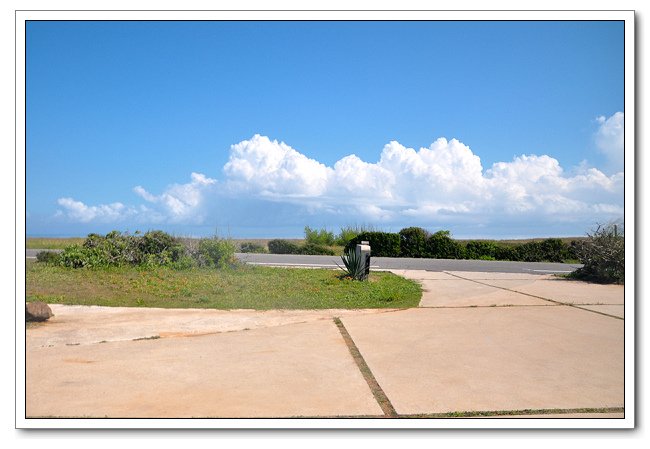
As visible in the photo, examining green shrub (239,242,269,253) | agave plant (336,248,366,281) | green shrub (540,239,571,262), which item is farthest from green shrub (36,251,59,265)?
green shrub (540,239,571,262)

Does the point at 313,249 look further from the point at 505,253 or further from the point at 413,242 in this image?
the point at 505,253

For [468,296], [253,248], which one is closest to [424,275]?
[468,296]

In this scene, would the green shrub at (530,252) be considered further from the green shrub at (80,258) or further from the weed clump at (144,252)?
the green shrub at (80,258)

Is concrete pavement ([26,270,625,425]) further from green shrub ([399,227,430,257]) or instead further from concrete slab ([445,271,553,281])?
green shrub ([399,227,430,257])

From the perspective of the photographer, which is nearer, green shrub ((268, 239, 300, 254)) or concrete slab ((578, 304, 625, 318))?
concrete slab ((578, 304, 625, 318))

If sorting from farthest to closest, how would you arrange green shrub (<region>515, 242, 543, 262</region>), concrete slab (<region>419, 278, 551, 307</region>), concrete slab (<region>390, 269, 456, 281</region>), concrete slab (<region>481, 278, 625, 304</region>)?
green shrub (<region>515, 242, 543, 262</region>)
concrete slab (<region>390, 269, 456, 281</region>)
concrete slab (<region>481, 278, 625, 304</region>)
concrete slab (<region>419, 278, 551, 307</region>)

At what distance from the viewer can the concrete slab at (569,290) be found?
873cm

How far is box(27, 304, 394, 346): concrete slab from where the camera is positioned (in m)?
5.75

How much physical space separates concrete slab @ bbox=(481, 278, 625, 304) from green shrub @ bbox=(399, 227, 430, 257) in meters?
9.14

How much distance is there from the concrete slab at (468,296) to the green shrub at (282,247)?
1238cm

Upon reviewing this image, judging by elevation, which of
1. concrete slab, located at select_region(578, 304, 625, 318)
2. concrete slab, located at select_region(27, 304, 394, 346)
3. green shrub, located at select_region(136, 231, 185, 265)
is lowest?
concrete slab, located at select_region(578, 304, 625, 318)

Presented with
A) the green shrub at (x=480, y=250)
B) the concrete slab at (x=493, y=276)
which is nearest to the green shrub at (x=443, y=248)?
the green shrub at (x=480, y=250)

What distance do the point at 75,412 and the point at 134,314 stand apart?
3566mm
